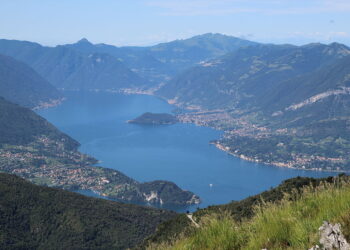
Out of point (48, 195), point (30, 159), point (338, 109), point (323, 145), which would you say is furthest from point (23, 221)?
point (338, 109)

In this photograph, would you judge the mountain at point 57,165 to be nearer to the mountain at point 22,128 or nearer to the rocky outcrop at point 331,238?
the mountain at point 22,128

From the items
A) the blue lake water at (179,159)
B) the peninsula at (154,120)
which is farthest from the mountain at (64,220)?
the peninsula at (154,120)

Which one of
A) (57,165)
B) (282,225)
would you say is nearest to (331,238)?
(282,225)

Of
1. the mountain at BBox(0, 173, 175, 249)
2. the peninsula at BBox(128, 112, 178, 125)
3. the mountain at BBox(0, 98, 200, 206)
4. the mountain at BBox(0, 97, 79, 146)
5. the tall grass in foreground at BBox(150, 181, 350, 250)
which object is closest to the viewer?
the tall grass in foreground at BBox(150, 181, 350, 250)

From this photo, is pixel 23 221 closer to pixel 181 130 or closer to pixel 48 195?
pixel 48 195

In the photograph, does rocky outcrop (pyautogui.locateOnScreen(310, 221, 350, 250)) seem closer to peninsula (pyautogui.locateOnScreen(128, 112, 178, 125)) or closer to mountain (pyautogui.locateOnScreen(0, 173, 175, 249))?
mountain (pyautogui.locateOnScreen(0, 173, 175, 249))

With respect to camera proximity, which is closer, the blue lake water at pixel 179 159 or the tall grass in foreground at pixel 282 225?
the tall grass in foreground at pixel 282 225

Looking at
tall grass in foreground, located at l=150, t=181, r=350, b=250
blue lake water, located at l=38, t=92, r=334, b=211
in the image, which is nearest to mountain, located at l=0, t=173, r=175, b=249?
tall grass in foreground, located at l=150, t=181, r=350, b=250
